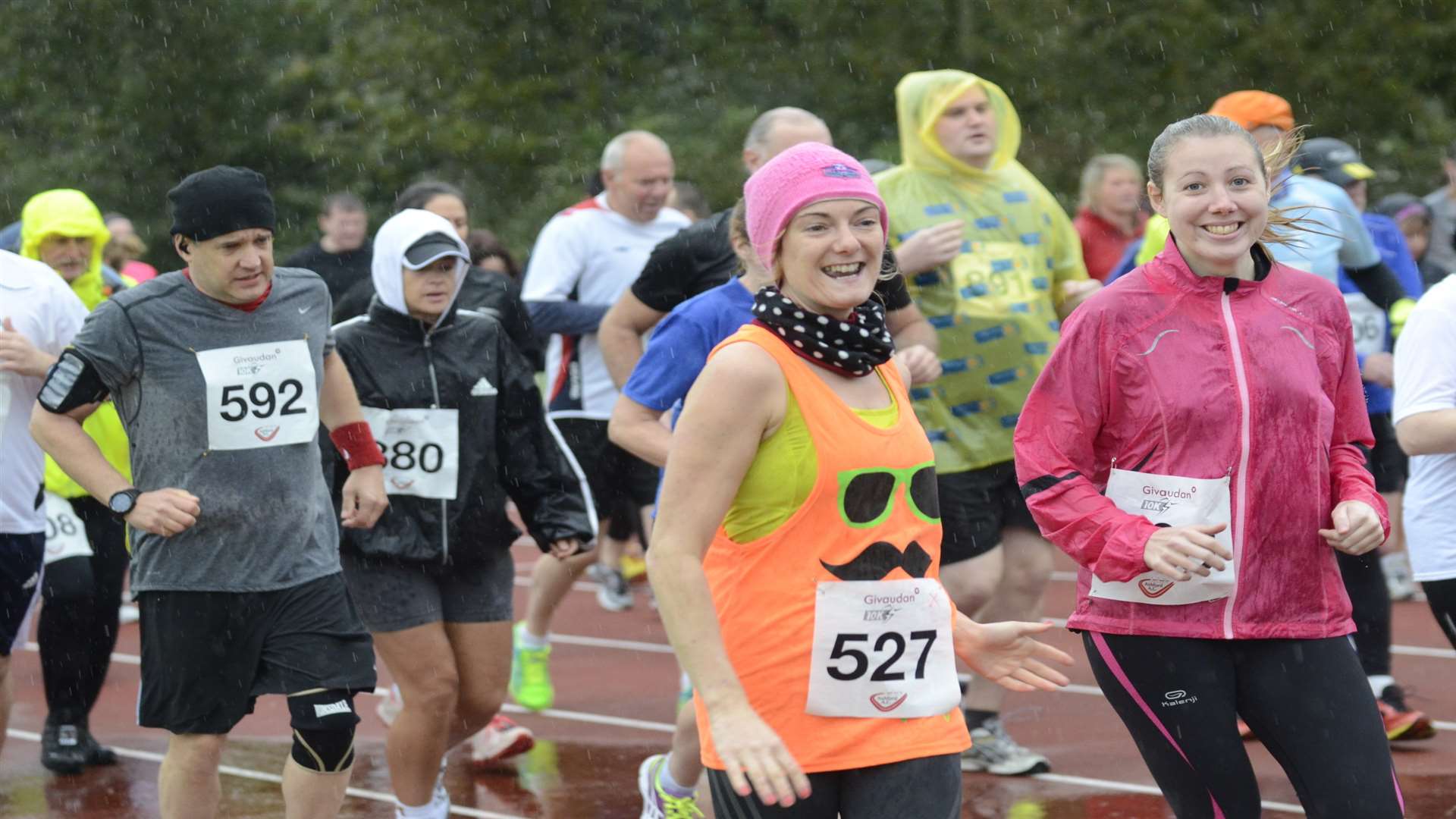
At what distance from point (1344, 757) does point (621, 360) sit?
3.20 metres

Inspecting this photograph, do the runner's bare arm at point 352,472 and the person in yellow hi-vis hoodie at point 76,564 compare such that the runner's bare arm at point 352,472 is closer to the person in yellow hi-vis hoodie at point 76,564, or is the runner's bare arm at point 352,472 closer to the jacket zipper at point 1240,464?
the person in yellow hi-vis hoodie at point 76,564

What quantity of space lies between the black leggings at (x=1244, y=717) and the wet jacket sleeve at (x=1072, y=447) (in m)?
0.23

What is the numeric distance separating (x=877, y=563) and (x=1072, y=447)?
31.4 inches

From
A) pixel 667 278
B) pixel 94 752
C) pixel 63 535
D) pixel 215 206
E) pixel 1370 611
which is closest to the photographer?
pixel 215 206

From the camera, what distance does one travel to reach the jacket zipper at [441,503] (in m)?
6.03

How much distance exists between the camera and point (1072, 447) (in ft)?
13.5

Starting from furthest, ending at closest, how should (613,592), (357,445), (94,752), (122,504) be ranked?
(613,592) < (94,752) < (357,445) < (122,504)

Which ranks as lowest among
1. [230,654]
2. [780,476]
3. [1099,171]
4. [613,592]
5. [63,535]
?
[613,592]

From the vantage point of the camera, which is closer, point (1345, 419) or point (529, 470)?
point (1345, 419)

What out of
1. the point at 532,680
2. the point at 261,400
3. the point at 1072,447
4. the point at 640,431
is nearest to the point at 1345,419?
the point at 1072,447

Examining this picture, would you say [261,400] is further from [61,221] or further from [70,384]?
[61,221]

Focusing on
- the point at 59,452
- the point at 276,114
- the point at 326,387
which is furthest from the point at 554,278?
the point at 276,114

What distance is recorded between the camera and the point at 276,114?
3053 cm

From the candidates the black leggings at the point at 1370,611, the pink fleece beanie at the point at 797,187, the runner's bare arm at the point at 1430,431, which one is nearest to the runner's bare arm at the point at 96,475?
the pink fleece beanie at the point at 797,187
